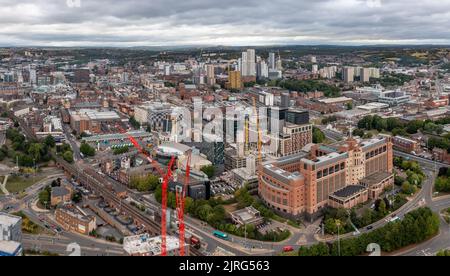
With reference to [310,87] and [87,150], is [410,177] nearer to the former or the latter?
[87,150]

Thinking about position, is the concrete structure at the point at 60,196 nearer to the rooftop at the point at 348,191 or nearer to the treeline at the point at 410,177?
the rooftop at the point at 348,191

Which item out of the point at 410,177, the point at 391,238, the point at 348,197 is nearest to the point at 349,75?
the point at 410,177

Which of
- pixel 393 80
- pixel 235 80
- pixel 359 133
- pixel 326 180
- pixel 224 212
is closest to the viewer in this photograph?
pixel 224 212

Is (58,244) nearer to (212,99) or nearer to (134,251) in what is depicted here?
(134,251)

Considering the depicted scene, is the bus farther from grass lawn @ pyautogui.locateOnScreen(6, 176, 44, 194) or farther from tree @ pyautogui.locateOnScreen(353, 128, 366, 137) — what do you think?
tree @ pyautogui.locateOnScreen(353, 128, 366, 137)

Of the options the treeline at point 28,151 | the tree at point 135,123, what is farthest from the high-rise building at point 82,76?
the treeline at point 28,151

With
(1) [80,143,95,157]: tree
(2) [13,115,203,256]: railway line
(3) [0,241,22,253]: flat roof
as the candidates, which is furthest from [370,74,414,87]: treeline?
(3) [0,241,22,253]: flat roof
